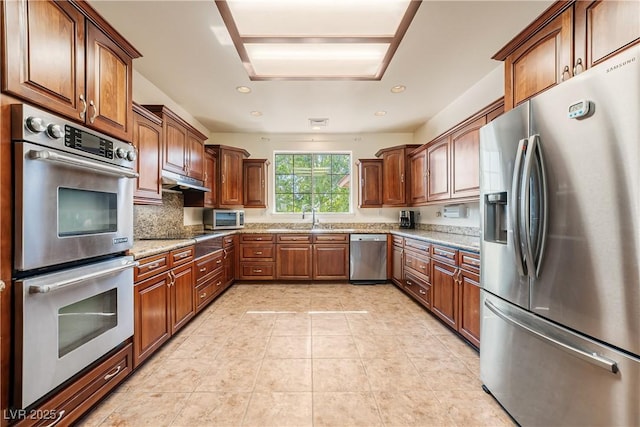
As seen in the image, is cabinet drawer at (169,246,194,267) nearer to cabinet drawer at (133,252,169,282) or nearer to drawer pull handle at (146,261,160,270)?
cabinet drawer at (133,252,169,282)

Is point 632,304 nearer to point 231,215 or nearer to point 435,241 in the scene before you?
point 435,241

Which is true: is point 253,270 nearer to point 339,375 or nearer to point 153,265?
point 153,265

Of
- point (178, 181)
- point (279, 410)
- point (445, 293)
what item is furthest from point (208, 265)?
point (445, 293)

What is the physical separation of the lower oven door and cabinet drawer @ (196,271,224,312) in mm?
1180

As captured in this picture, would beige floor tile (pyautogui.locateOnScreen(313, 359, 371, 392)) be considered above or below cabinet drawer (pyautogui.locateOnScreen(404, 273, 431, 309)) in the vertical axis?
below

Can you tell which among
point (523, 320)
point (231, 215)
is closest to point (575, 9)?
point (523, 320)

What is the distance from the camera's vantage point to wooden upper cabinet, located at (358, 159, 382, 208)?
4691mm

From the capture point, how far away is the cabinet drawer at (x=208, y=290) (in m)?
2.93

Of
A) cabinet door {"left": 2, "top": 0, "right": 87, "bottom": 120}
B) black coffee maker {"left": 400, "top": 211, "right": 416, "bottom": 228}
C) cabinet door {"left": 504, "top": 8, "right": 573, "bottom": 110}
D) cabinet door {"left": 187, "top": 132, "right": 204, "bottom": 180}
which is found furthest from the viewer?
black coffee maker {"left": 400, "top": 211, "right": 416, "bottom": 228}

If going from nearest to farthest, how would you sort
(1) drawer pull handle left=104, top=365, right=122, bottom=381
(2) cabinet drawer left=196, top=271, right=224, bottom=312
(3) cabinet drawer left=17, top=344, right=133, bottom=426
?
(3) cabinet drawer left=17, top=344, right=133, bottom=426 → (1) drawer pull handle left=104, top=365, right=122, bottom=381 → (2) cabinet drawer left=196, top=271, right=224, bottom=312

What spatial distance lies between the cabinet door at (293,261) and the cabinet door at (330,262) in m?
0.12

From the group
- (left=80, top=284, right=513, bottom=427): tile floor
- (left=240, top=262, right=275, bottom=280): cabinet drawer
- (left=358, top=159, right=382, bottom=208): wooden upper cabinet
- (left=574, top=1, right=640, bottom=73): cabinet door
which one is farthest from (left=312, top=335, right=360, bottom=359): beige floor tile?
(left=358, top=159, right=382, bottom=208): wooden upper cabinet

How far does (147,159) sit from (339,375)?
2497 millimetres

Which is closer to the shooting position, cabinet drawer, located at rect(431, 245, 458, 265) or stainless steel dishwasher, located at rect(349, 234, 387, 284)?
cabinet drawer, located at rect(431, 245, 458, 265)
